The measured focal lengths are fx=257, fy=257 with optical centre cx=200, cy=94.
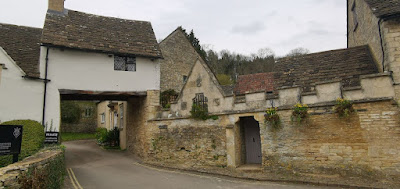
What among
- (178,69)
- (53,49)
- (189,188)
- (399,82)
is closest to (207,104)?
(189,188)

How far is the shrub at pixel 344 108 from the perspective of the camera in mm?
8602

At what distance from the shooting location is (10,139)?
705cm

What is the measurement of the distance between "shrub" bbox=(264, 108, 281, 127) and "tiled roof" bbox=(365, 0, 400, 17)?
196 inches

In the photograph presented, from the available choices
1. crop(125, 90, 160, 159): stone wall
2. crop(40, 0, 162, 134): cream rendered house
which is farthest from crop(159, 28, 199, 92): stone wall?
crop(40, 0, 162, 134): cream rendered house

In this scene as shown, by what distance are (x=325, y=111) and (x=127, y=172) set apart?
8.82 metres

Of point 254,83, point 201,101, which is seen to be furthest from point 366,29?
point 254,83

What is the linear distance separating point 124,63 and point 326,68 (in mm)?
10508

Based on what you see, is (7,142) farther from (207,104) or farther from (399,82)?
(399,82)

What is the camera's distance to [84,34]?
1430cm

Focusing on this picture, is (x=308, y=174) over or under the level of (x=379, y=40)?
under

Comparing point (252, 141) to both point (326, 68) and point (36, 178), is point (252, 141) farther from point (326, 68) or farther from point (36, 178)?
point (36, 178)

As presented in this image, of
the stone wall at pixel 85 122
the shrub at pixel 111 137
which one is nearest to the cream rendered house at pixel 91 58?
the shrub at pixel 111 137

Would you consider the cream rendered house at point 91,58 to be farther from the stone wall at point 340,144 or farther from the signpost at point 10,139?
the stone wall at point 340,144

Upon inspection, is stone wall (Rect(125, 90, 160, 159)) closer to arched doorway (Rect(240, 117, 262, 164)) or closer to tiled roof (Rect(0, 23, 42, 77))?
arched doorway (Rect(240, 117, 262, 164))
